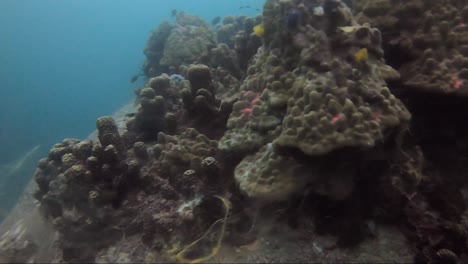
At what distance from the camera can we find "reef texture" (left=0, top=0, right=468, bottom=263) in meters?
3.26

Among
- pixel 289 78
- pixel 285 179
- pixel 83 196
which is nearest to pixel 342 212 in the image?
pixel 285 179

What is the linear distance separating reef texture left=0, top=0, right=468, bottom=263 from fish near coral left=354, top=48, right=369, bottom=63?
0.09ft

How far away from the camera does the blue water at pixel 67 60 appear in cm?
3984

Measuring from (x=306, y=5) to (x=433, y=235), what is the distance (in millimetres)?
2809

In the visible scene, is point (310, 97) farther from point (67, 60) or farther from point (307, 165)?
point (67, 60)

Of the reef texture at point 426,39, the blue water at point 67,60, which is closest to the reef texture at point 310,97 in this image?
the reef texture at point 426,39

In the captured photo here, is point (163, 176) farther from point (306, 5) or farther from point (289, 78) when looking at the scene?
point (306, 5)

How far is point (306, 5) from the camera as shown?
12.6 ft

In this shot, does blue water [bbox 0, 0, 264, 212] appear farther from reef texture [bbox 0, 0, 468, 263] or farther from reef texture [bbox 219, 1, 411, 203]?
reef texture [bbox 219, 1, 411, 203]

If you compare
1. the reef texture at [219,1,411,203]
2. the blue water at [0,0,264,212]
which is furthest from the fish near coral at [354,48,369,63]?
the blue water at [0,0,264,212]

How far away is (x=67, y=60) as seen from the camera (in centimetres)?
8338

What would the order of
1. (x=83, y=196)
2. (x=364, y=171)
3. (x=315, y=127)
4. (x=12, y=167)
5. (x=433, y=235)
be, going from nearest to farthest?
(x=315, y=127) < (x=433, y=235) < (x=364, y=171) < (x=83, y=196) < (x=12, y=167)

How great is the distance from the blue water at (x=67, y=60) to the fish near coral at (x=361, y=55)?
104 feet

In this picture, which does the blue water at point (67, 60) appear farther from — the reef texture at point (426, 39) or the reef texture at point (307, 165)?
the reef texture at point (426, 39)
